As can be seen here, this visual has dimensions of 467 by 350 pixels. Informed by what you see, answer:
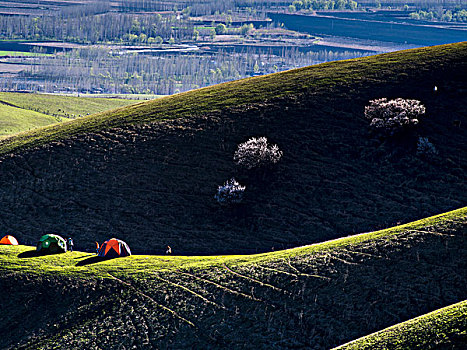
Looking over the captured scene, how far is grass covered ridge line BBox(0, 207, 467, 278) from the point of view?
56594 mm

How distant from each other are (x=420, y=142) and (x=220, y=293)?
129 feet

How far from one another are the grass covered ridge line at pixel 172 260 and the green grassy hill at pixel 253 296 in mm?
172

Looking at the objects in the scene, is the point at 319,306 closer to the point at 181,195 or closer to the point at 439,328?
the point at 439,328

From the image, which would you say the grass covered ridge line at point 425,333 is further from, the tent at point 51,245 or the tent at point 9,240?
the tent at point 9,240

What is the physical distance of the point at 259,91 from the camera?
100438 millimetres

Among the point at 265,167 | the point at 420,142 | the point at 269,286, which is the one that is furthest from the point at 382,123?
the point at 269,286

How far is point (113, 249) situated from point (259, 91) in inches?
1831

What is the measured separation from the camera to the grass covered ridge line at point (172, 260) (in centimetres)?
5659

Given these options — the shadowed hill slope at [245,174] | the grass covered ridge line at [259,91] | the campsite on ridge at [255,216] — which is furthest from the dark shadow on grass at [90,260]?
the grass covered ridge line at [259,91]

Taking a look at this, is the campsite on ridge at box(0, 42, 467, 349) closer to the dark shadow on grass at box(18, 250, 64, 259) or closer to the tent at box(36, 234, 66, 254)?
the tent at box(36, 234, 66, 254)

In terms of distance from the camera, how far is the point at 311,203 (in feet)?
234

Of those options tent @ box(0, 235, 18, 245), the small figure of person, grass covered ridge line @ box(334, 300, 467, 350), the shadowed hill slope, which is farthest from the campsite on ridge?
the small figure of person

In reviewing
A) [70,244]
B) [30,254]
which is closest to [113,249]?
[70,244]

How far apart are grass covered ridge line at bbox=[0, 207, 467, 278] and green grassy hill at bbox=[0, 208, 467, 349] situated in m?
0.17
